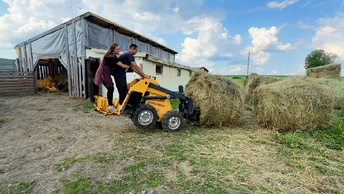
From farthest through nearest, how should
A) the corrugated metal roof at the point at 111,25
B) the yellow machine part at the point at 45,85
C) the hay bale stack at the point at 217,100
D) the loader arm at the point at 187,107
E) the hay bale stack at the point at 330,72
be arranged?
1. the yellow machine part at the point at 45,85
2. the hay bale stack at the point at 330,72
3. the corrugated metal roof at the point at 111,25
4. the hay bale stack at the point at 217,100
5. the loader arm at the point at 187,107

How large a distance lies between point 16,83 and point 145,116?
40.3 feet

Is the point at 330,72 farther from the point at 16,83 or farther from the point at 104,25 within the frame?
the point at 16,83

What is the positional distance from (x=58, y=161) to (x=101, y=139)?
3.79 ft

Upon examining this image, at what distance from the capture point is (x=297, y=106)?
4.89 metres

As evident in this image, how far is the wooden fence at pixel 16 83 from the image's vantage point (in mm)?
12609

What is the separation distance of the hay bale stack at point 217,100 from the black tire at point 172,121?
2.14 feet

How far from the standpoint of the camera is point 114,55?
16.2 feet

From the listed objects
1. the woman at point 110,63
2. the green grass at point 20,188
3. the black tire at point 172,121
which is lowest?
the green grass at point 20,188

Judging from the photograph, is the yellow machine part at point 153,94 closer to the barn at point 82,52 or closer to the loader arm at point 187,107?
the loader arm at point 187,107

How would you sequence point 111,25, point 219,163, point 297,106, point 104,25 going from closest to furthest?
point 219,163 → point 297,106 → point 104,25 → point 111,25

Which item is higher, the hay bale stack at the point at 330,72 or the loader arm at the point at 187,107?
the hay bale stack at the point at 330,72

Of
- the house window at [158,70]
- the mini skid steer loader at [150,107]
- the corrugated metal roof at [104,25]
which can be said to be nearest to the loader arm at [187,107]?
the mini skid steer loader at [150,107]

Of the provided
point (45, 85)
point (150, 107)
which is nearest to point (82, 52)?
point (45, 85)

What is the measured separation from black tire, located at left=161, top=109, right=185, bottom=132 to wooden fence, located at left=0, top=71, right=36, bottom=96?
1236cm
